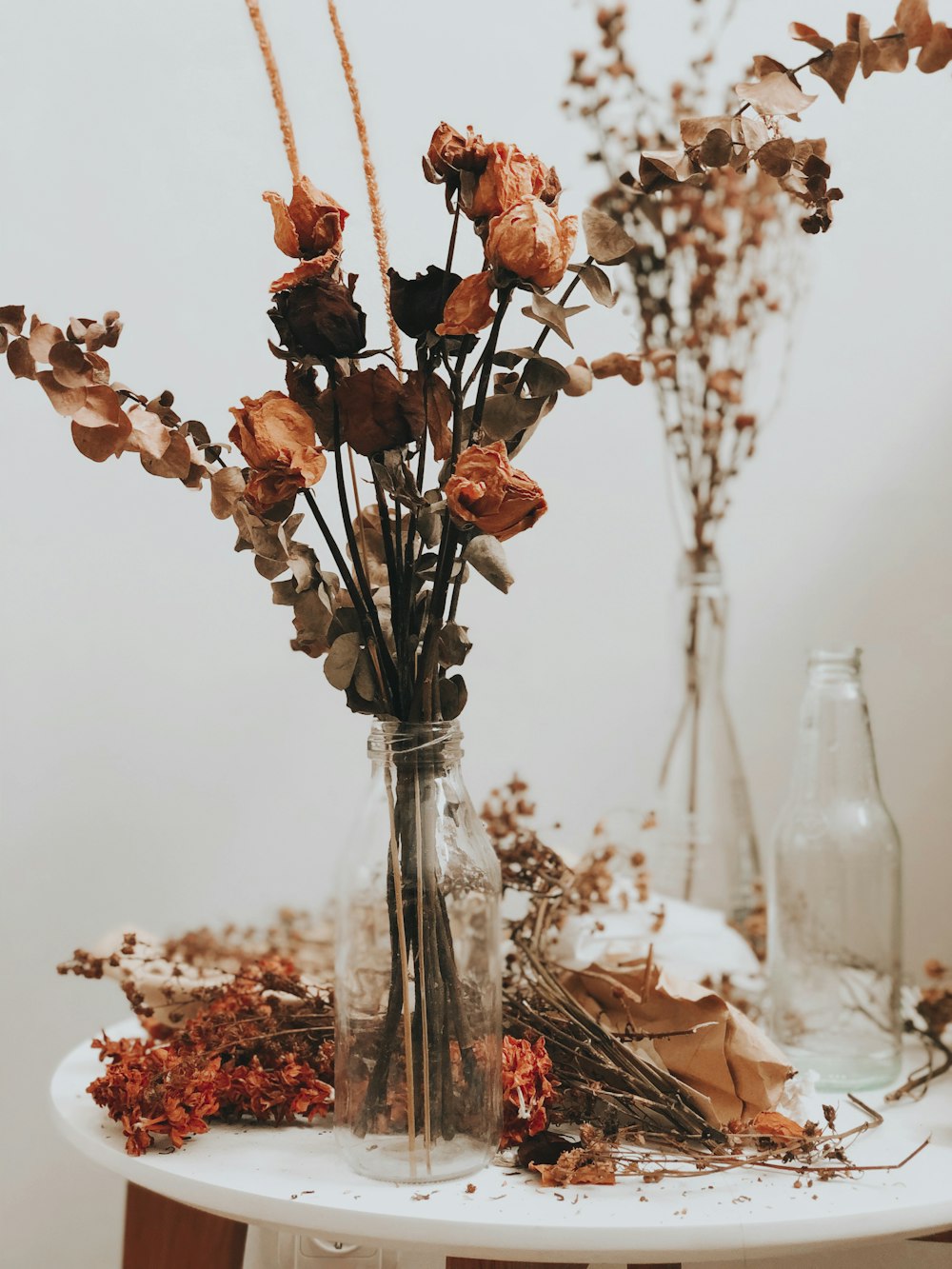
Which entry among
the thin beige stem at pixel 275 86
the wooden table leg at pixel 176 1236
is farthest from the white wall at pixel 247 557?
the thin beige stem at pixel 275 86

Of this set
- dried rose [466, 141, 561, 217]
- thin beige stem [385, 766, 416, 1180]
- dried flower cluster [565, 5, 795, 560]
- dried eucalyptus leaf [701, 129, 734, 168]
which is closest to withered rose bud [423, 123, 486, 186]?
dried rose [466, 141, 561, 217]

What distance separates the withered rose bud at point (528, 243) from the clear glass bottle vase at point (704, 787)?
0.66 m

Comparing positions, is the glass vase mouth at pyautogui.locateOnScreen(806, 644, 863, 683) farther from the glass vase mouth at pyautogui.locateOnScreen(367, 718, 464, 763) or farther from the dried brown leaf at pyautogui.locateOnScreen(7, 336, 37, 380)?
the dried brown leaf at pyautogui.locateOnScreen(7, 336, 37, 380)

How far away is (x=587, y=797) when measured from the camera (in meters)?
1.46

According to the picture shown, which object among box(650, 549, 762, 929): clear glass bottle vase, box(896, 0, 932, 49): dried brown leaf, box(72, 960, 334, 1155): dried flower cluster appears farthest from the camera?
box(650, 549, 762, 929): clear glass bottle vase

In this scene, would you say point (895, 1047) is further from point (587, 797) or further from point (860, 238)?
point (860, 238)

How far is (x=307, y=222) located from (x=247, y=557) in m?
0.75

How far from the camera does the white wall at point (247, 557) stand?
50.3 inches

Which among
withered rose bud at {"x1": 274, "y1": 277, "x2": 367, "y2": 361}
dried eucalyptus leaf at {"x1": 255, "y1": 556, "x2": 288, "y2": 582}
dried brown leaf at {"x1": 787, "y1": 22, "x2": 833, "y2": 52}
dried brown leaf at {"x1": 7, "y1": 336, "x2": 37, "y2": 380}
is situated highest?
dried brown leaf at {"x1": 787, "y1": 22, "x2": 833, "y2": 52}

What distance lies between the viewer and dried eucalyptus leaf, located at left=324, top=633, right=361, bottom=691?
0.67 m

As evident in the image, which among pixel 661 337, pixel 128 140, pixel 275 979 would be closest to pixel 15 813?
pixel 275 979

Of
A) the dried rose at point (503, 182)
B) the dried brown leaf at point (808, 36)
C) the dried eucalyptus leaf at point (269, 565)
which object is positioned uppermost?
the dried brown leaf at point (808, 36)

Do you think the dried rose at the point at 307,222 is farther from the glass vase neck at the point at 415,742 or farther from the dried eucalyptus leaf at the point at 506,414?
the glass vase neck at the point at 415,742

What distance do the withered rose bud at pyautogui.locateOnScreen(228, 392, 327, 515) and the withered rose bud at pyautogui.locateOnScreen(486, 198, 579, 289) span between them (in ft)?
0.41
